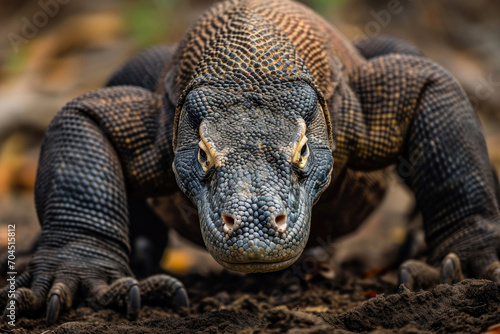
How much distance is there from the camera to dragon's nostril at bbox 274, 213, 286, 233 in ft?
11.2

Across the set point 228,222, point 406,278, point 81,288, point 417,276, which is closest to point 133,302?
point 81,288

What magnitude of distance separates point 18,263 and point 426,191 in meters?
3.75

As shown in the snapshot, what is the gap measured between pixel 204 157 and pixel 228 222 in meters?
0.64

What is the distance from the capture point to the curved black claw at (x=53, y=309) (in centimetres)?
437

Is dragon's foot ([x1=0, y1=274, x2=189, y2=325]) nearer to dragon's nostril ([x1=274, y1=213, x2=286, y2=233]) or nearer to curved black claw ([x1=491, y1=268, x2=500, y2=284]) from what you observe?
dragon's nostril ([x1=274, y1=213, x2=286, y2=233])

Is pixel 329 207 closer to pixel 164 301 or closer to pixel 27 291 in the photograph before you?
pixel 164 301

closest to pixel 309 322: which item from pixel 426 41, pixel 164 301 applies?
pixel 164 301

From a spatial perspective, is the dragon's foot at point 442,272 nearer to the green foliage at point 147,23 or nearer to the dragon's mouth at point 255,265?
the dragon's mouth at point 255,265

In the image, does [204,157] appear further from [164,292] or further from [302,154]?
[164,292]

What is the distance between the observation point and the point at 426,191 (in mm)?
5227

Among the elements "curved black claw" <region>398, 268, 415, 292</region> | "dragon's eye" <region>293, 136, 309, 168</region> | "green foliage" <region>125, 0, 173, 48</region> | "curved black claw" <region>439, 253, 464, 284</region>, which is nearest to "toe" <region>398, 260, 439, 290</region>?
"curved black claw" <region>398, 268, 415, 292</region>

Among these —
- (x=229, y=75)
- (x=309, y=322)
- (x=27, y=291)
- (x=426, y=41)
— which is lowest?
(x=426, y=41)

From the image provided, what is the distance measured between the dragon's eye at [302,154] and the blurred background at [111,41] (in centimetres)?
919

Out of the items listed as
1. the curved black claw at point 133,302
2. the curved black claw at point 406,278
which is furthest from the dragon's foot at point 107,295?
the curved black claw at point 406,278
